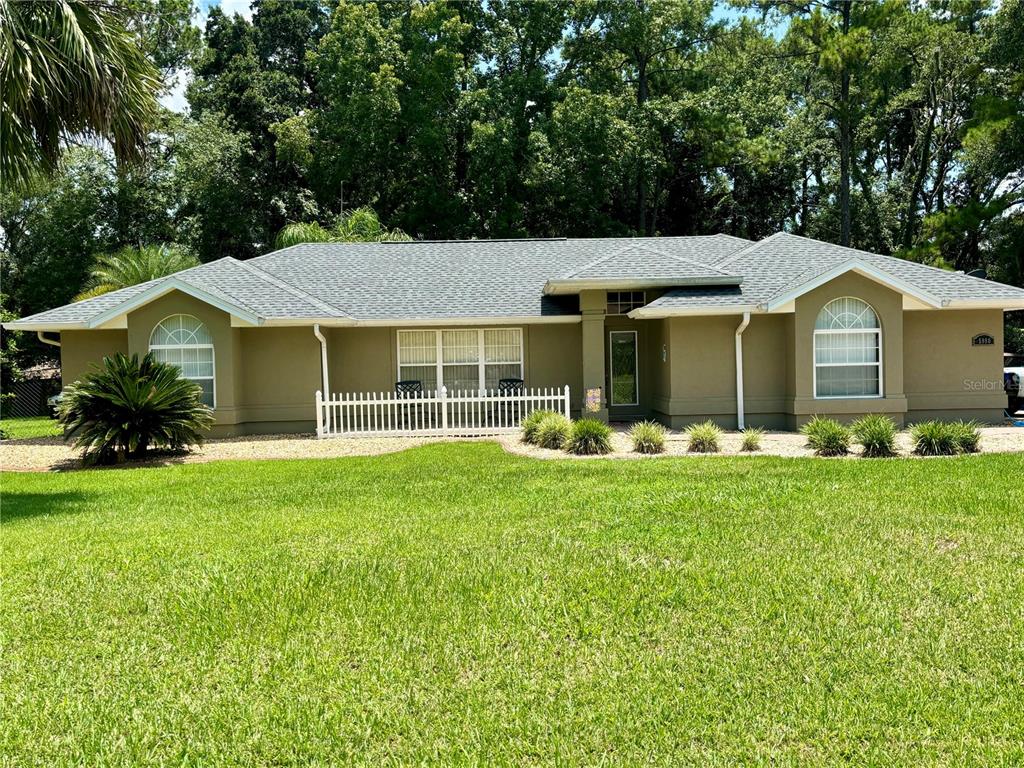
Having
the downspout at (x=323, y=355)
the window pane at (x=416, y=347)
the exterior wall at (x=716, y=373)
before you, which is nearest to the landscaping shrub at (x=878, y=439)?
the exterior wall at (x=716, y=373)

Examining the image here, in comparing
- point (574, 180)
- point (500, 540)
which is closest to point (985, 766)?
point (500, 540)

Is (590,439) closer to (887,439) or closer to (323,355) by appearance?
(887,439)

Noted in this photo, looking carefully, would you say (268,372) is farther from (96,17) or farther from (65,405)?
(96,17)

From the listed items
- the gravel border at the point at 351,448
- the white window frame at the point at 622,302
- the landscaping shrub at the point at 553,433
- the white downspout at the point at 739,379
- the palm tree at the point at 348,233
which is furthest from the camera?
the palm tree at the point at 348,233

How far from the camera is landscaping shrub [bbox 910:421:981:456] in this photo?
13.4 m

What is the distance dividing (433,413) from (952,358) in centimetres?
1215

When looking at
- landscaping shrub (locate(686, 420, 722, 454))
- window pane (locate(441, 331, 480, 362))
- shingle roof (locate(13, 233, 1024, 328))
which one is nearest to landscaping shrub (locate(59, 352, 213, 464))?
shingle roof (locate(13, 233, 1024, 328))

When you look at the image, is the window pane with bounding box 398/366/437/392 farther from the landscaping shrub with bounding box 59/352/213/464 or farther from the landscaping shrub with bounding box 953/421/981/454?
the landscaping shrub with bounding box 953/421/981/454

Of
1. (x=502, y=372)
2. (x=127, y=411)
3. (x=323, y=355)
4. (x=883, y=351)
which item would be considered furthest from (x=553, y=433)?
(x=127, y=411)

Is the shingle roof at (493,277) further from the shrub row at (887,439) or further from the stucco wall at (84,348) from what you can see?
the shrub row at (887,439)

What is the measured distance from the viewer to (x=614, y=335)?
20781 mm

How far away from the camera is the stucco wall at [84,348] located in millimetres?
20016

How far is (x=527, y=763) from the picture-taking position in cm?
377

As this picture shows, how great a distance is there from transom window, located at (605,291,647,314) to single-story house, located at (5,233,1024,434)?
A: 0.04 m
